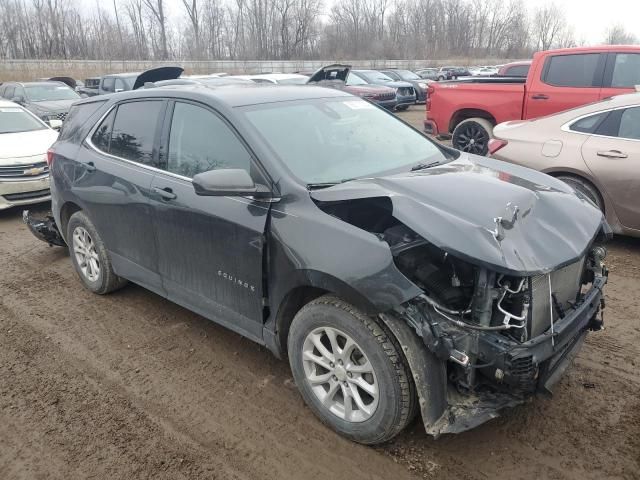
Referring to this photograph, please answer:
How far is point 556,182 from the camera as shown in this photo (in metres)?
3.56

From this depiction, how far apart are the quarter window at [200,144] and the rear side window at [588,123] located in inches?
162

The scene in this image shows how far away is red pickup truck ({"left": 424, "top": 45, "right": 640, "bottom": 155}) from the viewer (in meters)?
7.80

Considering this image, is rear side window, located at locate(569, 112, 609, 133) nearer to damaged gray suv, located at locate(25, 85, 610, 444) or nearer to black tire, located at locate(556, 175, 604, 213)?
black tire, located at locate(556, 175, 604, 213)

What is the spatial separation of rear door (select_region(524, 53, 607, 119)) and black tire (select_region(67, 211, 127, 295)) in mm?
6811

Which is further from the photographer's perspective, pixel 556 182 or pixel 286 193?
pixel 556 182

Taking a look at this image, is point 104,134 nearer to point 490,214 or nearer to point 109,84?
point 490,214

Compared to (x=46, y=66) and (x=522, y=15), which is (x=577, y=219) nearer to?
(x=46, y=66)

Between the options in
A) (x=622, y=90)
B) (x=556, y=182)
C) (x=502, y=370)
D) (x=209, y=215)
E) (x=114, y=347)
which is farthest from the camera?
(x=622, y=90)

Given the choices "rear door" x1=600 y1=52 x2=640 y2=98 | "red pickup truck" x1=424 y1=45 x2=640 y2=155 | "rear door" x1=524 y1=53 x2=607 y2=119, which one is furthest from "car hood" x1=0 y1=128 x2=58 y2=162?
"rear door" x1=600 y1=52 x2=640 y2=98

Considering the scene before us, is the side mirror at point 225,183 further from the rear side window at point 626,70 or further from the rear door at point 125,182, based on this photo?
the rear side window at point 626,70

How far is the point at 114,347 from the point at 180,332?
19.0 inches

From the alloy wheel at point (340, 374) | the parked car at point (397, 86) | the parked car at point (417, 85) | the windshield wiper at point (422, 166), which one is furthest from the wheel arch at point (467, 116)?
the parked car at point (417, 85)

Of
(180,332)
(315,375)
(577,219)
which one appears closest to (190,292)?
(180,332)

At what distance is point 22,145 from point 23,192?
89 cm
